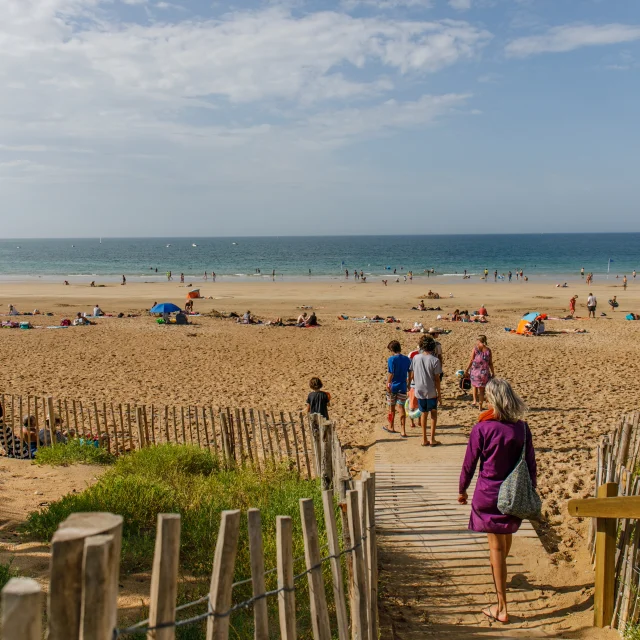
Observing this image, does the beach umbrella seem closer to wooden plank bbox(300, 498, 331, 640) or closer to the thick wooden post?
the thick wooden post

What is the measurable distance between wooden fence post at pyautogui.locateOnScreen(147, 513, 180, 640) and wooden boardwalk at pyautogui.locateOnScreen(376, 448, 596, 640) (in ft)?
9.01

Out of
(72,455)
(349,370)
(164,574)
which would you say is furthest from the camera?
(349,370)

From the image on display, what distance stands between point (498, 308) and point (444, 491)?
97.8 ft

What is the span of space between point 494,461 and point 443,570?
143 cm

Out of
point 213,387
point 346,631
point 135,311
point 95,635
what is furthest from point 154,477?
point 135,311

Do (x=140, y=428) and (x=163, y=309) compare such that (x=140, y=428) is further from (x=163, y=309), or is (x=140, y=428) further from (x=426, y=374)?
(x=163, y=309)

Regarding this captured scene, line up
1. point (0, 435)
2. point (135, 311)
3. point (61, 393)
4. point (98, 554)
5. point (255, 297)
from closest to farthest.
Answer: point (98, 554), point (0, 435), point (61, 393), point (135, 311), point (255, 297)

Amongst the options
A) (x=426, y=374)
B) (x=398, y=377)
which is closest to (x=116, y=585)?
(x=426, y=374)

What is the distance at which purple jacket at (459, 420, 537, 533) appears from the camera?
419 cm

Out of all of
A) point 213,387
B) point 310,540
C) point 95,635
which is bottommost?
point 213,387

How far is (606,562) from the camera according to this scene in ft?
13.6

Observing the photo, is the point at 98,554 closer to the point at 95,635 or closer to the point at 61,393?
the point at 95,635

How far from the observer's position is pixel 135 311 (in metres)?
32.7

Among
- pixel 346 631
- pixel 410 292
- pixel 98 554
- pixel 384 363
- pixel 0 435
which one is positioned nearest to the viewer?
pixel 98 554
